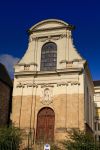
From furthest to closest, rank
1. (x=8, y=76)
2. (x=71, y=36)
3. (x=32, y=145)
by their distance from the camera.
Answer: (x=8, y=76)
(x=71, y=36)
(x=32, y=145)

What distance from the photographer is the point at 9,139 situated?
88.9 feet

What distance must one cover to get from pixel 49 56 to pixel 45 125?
28.6 feet

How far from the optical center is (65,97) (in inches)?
1277

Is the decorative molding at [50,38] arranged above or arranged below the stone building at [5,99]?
above

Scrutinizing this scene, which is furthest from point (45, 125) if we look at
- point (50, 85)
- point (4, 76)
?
point (4, 76)

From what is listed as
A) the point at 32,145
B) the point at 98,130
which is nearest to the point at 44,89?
the point at 32,145

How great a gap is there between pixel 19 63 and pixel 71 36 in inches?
293

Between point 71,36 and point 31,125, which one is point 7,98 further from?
point 71,36

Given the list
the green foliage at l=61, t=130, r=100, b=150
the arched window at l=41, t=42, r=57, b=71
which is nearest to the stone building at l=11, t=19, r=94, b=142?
the arched window at l=41, t=42, r=57, b=71

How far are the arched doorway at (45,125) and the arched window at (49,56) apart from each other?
5238 mm

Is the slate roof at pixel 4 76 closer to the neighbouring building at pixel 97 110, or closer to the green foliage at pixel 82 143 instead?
the green foliage at pixel 82 143

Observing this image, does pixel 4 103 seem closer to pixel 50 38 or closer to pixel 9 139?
pixel 9 139

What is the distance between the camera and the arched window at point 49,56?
115 feet

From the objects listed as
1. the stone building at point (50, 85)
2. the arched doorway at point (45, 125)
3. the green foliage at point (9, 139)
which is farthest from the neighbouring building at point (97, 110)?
the green foliage at point (9, 139)
